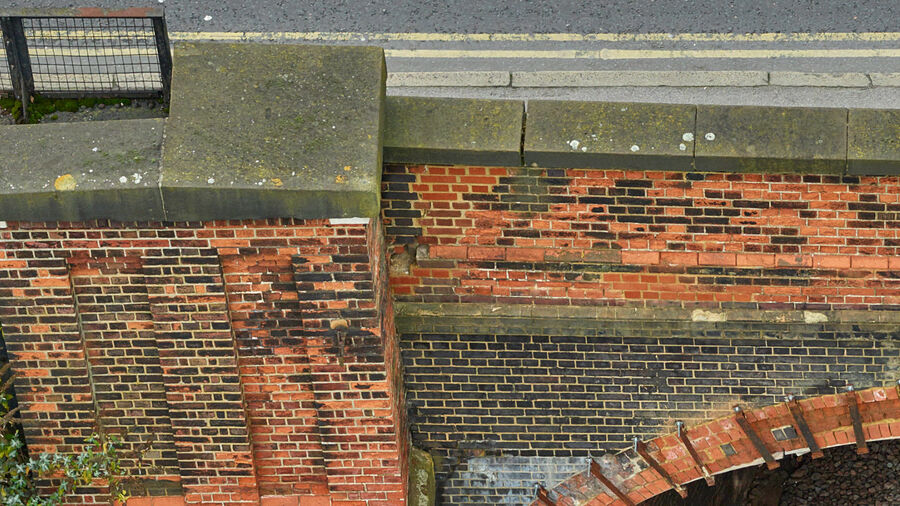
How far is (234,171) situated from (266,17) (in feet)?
18.7

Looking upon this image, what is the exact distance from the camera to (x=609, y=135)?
707 centimetres

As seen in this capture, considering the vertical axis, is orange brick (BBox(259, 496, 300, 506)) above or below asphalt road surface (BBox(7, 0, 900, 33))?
below

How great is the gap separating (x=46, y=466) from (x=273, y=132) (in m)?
2.67

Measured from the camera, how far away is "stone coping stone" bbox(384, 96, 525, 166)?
23.3ft

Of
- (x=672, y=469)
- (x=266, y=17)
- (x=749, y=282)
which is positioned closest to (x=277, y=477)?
(x=672, y=469)

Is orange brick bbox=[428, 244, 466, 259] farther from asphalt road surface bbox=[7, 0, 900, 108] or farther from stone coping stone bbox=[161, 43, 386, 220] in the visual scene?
asphalt road surface bbox=[7, 0, 900, 108]

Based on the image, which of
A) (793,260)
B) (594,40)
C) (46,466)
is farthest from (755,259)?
(46,466)

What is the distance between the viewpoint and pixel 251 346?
731cm

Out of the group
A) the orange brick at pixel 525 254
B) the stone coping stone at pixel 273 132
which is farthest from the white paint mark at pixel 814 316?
the stone coping stone at pixel 273 132

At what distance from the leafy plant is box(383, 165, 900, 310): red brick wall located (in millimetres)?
2212

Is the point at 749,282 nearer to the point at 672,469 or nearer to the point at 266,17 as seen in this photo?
the point at 672,469

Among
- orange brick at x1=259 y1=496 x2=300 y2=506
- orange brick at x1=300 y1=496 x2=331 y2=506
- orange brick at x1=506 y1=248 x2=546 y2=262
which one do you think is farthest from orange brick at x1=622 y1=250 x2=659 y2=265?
orange brick at x1=259 y1=496 x2=300 y2=506

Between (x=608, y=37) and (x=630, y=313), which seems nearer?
(x=630, y=313)

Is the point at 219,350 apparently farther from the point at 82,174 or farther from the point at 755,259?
the point at 755,259
